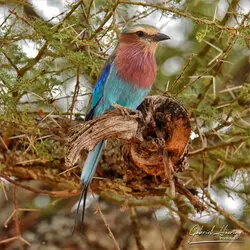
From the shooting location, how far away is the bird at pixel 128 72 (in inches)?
77.2

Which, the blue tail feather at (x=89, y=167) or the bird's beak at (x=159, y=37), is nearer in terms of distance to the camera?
the blue tail feather at (x=89, y=167)

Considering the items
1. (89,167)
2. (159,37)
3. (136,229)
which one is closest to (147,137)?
(89,167)

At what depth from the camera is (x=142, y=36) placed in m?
2.05

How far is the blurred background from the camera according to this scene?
1.78 meters

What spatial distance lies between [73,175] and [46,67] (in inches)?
17.3

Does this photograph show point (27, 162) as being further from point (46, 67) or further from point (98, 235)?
point (98, 235)

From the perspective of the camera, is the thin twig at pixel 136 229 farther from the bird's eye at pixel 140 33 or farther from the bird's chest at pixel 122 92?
the bird's eye at pixel 140 33

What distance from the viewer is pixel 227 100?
2.21 m

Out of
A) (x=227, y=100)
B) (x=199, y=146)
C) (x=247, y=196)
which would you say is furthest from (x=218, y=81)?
(x=247, y=196)

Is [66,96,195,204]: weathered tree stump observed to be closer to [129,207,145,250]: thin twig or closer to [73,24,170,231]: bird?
[73,24,170,231]: bird

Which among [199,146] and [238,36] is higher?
[238,36]

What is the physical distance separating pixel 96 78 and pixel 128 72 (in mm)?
194

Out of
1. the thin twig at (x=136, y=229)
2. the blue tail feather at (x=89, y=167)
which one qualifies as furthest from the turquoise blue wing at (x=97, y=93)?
the thin twig at (x=136, y=229)

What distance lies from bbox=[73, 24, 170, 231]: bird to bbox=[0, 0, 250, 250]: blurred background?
4cm
